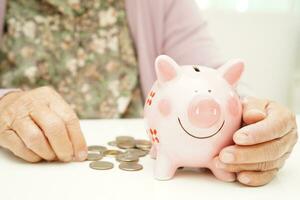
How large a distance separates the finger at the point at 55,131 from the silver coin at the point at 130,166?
0.06 meters

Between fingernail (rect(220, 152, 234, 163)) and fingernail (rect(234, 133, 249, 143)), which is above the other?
fingernail (rect(234, 133, 249, 143))

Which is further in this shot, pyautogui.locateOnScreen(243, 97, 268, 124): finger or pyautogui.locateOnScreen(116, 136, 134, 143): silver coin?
pyautogui.locateOnScreen(116, 136, 134, 143): silver coin

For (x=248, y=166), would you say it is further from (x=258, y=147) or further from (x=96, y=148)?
→ (x=96, y=148)

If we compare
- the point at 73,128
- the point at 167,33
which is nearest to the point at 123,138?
the point at 73,128

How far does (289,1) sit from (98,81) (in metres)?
0.78

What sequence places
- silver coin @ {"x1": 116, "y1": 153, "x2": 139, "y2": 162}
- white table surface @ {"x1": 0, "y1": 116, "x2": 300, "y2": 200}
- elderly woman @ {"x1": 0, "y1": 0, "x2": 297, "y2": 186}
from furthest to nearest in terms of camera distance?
elderly woman @ {"x1": 0, "y1": 0, "x2": 297, "y2": 186} → silver coin @ {"x1": 116, "y1": 153, "x2": 139, "y2": 162} → white table surface @ {"x1": 0, "y1": 116, "x2": 300, "y2": 200}

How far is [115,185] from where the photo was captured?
485 mm

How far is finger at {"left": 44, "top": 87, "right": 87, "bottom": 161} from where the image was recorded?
54 cm

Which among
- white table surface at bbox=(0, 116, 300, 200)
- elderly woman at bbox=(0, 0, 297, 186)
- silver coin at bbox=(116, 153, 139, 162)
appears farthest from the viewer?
elderly woman at bbox=(0, 0, 297, 186)

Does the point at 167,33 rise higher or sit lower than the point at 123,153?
higher

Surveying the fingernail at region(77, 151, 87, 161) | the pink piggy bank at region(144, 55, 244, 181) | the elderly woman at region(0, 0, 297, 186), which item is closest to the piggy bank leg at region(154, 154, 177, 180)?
the pink piggy bank at region(144, 55, 244, 181)

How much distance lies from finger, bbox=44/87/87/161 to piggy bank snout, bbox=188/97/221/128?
15 centimetres

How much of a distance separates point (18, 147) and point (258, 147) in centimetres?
28

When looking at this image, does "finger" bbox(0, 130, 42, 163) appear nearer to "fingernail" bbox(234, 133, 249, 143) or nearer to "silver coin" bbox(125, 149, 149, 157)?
"silver coin" bbox(125, 149, 149, 157)
